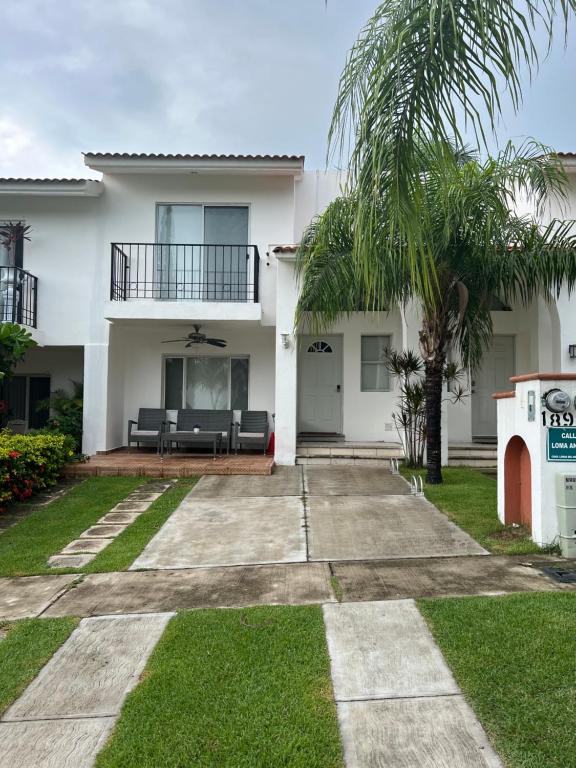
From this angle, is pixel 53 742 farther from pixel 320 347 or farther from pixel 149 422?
pixel 320 347

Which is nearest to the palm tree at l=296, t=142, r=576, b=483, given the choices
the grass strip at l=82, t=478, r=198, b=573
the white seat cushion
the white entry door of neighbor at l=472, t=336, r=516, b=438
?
the white entry door of neighbor at l=472, t=336, r=516, b=438

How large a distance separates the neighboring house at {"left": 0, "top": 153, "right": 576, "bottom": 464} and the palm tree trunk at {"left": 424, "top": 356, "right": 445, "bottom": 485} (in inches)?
69.3

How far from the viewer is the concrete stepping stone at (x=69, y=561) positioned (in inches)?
190

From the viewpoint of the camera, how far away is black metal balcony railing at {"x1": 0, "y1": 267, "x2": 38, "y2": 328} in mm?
9961

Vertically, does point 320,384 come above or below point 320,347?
below

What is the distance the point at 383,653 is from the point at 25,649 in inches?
90.4

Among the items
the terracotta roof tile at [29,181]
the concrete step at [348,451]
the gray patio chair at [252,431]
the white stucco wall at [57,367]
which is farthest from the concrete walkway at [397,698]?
the white stucco wall at [57,367]

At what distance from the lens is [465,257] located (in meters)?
7.31

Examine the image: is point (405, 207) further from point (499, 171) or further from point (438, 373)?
point (438, 373)

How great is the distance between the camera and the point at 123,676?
9.37ft

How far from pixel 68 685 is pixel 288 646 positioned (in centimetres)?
129

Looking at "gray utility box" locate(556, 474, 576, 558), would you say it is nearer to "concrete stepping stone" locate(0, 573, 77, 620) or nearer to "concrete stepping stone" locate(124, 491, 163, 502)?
"concrete stepping stone" locate(0, 573, 77, 620)

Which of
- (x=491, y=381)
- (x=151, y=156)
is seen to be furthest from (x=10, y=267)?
(x=491, y=381)

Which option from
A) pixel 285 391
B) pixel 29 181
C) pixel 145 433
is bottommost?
pixel 145 433
